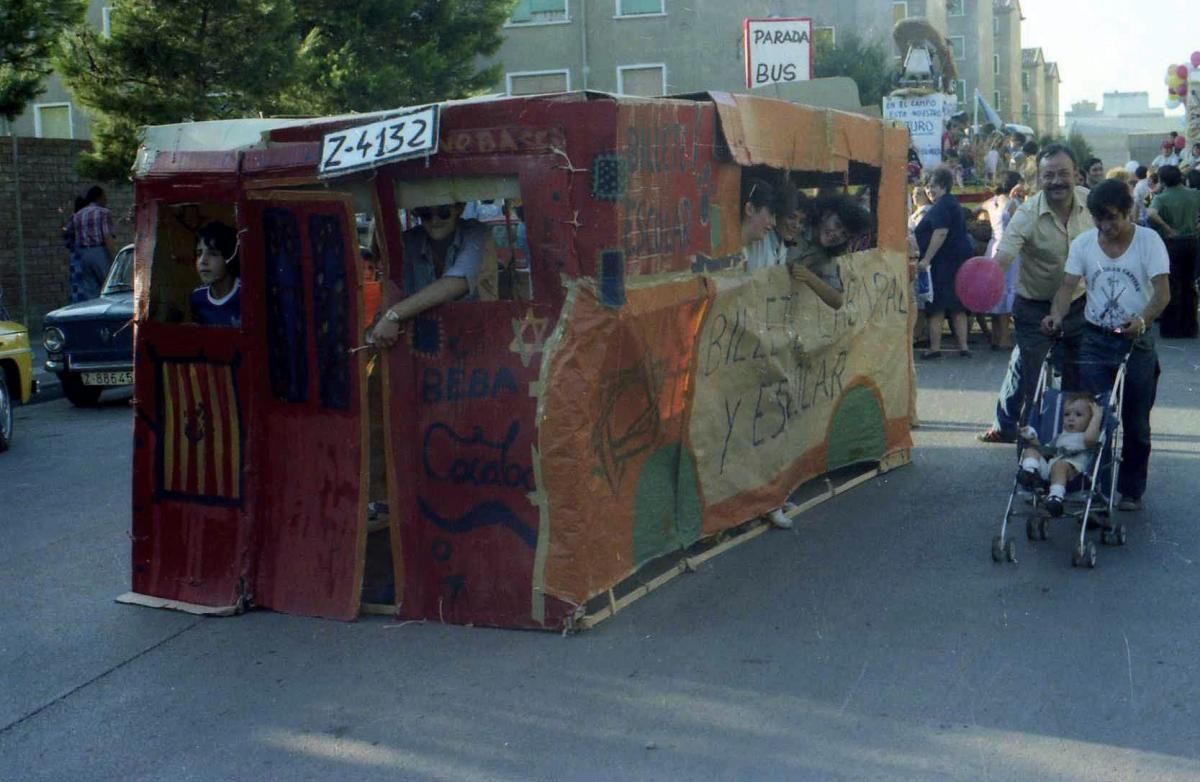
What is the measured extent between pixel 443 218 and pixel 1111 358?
3.62 meters

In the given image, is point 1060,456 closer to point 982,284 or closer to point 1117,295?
point 1117,295

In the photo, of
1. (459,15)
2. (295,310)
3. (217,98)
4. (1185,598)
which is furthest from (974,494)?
(459,15)

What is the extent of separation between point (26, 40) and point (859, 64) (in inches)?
1121

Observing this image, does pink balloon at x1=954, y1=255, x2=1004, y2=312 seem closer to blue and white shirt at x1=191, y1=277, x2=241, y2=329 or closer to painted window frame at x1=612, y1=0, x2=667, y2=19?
blue and white shirt at x1=191, y1=277, x2=241, y2=329

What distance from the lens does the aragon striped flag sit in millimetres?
6715

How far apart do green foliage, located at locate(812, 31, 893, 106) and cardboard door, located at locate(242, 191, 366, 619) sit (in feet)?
122

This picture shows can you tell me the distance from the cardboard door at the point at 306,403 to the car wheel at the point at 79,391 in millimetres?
8732

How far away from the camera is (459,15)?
2842 centimetres

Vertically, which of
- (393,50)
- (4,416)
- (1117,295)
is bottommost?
(4,416)

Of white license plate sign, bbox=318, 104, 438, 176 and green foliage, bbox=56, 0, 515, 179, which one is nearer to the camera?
white license plate sign, bbox=318, 104, 438, 176

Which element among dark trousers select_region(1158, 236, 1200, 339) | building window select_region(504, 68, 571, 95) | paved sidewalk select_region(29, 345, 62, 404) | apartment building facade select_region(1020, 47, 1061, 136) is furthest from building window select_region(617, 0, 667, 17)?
apartment building facade select_region(1020, 47, 1061, 136)

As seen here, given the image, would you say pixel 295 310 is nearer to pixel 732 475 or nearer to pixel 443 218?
pixel 443 218

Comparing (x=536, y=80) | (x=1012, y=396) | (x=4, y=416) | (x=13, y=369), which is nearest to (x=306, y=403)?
(x=1012, y=396)

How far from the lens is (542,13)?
4088 centimetres
